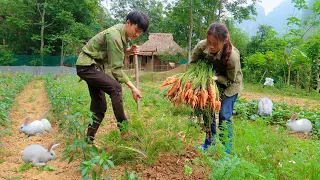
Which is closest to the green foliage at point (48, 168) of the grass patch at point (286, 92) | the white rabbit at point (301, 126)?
Answer: the white rabbit at point (301, 126)

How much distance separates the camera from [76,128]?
2.53m

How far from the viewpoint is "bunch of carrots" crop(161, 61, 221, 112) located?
2961 millimetres

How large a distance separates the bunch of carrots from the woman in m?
0.10

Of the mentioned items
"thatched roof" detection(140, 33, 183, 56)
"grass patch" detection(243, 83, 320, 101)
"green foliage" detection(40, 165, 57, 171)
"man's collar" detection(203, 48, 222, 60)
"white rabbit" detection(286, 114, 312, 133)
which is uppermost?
"thatched roof" detection(140, 33, 183, 56)

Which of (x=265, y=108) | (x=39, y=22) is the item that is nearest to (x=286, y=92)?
(x=265, y=108)

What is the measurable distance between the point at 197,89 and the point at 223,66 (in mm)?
415

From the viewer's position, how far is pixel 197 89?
3.01 metres

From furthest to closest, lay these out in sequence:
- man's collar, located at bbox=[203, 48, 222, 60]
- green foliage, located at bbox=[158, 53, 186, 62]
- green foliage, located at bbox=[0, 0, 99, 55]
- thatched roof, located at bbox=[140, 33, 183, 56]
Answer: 1. thatched roof, located at bbox=[140, 33, 183, 56]
2. green foliage, located at bbox=[158, 53, 186, 62]
3. green foliage, located at bbox=[0, 0, 99, 55]
4. man's collar, located at bbox=[203, 48, 222, 60]

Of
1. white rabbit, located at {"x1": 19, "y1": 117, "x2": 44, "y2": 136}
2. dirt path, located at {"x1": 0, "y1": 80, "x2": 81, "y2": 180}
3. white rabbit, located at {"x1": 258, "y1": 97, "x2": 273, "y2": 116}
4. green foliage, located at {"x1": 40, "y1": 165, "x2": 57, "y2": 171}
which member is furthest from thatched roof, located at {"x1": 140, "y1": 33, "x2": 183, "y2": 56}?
green foliage, located at {"x1": 40, "y1": 165, "x2": 57, "y2": 171}

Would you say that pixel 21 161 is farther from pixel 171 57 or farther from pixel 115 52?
pixel 171 57

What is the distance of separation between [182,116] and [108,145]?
3.51 feet

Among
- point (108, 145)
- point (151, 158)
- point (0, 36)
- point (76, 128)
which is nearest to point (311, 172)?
point (151, 158)

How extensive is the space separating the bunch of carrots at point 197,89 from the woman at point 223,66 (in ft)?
0.34

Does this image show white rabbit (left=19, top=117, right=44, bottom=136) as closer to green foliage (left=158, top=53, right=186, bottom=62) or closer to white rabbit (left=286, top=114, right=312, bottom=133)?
white rabbit (left=286, top=114, right=312, bottom=133)
